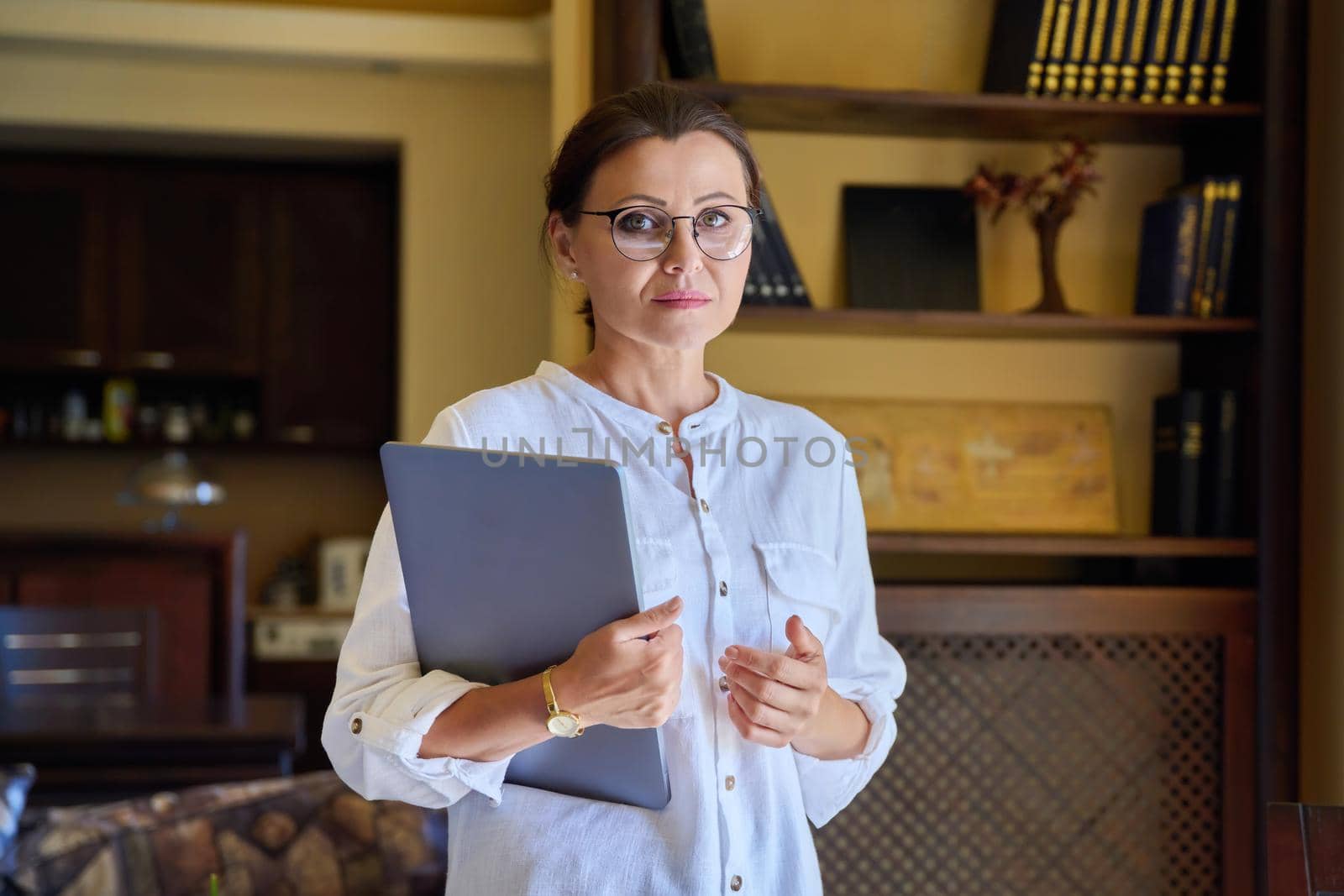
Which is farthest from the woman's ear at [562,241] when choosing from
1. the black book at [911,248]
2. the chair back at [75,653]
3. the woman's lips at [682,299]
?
the chair back at [75,653]

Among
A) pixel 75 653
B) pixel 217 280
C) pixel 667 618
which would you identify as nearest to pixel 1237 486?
pixel 667 618

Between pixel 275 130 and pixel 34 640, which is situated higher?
pixel 275 130

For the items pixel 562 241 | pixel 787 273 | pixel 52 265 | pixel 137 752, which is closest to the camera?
pixel 562 241

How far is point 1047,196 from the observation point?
261cm

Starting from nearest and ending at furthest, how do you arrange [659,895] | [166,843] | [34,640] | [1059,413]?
[659,895], [166,843], [1059,413], [34,640]

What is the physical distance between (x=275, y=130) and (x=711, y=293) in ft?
13.6

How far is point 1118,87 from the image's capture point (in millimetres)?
2543

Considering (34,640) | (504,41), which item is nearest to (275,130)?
(504,41)

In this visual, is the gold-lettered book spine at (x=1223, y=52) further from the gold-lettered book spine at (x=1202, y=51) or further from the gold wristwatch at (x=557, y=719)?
the gold wristwatch at (x=557, y=719)

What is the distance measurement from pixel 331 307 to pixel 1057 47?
3.44m

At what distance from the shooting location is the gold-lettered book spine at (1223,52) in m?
2.51

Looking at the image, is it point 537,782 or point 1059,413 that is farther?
point 1059,413

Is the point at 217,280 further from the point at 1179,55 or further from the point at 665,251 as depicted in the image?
the point at 665,251

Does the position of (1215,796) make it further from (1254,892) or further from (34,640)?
(34,640)
